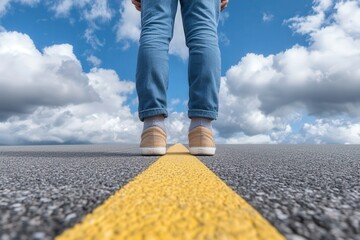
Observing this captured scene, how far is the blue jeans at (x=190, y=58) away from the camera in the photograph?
2.50 meters

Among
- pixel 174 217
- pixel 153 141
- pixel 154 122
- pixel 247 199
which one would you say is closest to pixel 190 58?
pixel 154 122

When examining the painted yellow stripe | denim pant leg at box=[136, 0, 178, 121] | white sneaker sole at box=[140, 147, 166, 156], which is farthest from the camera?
white sneaker sole at box=[140, 147, 166, 156]

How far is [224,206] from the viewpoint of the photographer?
86 cm

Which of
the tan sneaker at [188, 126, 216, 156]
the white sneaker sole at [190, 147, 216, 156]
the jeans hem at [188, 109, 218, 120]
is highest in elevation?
the jeans hem at [188, 109, 218, 120]

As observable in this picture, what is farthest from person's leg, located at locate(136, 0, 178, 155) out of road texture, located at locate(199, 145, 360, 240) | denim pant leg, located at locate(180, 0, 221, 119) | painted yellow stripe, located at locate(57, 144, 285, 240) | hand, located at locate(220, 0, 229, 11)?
painted yellow stripe, located at locate(57, 144, 285, 240)

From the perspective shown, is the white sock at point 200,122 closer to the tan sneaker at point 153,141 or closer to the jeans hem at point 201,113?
the jeans hem at point 201,113

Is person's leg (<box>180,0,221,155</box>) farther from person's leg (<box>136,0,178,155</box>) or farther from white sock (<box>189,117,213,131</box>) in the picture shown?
person's leg (<box>136,0,178,155</box>)

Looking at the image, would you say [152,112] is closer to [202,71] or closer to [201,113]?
[201,113]

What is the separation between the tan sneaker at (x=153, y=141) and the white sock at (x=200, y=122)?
0.25m

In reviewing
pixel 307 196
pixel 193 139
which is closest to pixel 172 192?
pixel 307 196

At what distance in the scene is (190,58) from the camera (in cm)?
257

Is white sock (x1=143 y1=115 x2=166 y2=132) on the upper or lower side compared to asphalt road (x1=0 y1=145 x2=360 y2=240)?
upper

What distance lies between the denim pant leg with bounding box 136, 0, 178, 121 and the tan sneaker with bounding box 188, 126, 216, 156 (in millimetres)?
291

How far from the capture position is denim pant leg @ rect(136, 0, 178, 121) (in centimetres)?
249
